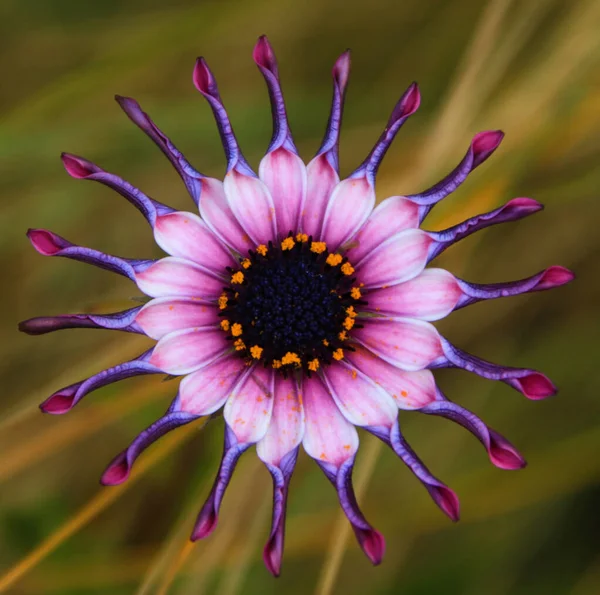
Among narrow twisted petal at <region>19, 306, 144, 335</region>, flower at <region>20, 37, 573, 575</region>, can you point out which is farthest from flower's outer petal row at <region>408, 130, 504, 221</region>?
narrow twisted petal at <region>19, 306, 144, 335</region>

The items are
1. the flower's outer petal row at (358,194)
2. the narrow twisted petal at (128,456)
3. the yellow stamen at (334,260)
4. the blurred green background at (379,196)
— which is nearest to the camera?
the narrow twisted petal at (128,456)

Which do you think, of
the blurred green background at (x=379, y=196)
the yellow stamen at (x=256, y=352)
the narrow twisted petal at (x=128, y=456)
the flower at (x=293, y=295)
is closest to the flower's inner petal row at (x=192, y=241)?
the flower at (x=293, y=295)

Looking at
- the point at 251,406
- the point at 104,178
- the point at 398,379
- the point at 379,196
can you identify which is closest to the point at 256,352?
the point at 251,406

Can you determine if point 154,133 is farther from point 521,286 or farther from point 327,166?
point 521,286

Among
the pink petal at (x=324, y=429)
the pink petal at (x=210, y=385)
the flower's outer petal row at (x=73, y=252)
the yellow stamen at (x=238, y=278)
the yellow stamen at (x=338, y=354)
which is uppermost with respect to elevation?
the flower's outer petal row at (x=73, y=252)

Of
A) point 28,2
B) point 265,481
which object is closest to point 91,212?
point 28,2

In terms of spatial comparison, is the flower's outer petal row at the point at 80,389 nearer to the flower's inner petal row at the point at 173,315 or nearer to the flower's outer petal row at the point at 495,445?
the flower's inner petal row at the point at 173,315
